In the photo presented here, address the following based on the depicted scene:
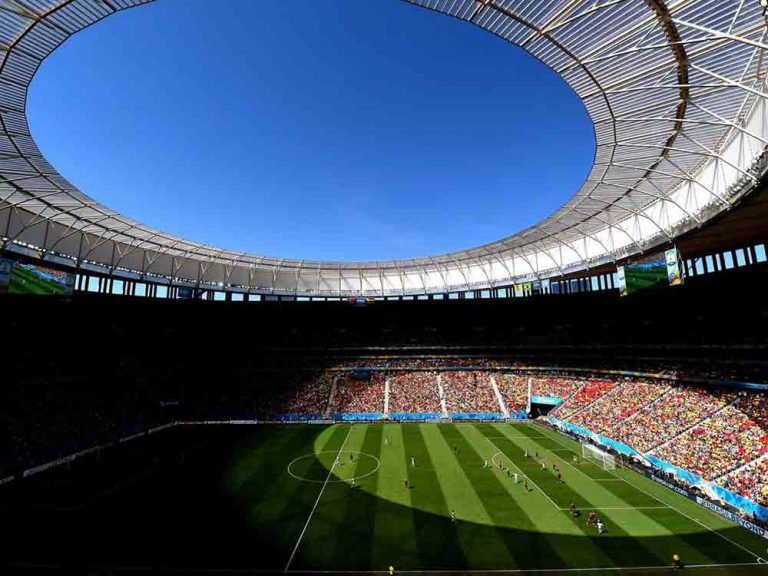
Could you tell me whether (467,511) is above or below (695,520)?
above

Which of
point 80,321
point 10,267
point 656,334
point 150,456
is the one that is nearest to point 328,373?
point 150,456

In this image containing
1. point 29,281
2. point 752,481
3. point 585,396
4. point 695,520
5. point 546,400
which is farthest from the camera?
point 546,400

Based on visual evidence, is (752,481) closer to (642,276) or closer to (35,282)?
(642,276)

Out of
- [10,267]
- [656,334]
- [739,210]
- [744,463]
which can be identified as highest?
[739,210]

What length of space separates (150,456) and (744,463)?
1684 inches

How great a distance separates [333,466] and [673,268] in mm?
27508

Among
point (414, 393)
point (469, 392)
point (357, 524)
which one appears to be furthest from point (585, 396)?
point (357, 524)

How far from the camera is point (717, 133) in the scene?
987 inches

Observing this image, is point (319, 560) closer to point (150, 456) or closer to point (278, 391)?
point (150, 456)

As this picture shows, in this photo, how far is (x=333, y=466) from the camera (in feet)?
106

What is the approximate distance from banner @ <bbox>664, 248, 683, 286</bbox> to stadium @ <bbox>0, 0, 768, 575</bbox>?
0.25 m

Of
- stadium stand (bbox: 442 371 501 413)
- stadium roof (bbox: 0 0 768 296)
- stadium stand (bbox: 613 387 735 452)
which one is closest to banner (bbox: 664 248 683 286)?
stadium roof (bbox: 0 0 768 296)

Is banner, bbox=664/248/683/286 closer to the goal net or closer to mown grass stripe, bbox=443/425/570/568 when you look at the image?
the goal net

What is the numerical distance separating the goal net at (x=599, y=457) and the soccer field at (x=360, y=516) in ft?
3.99
